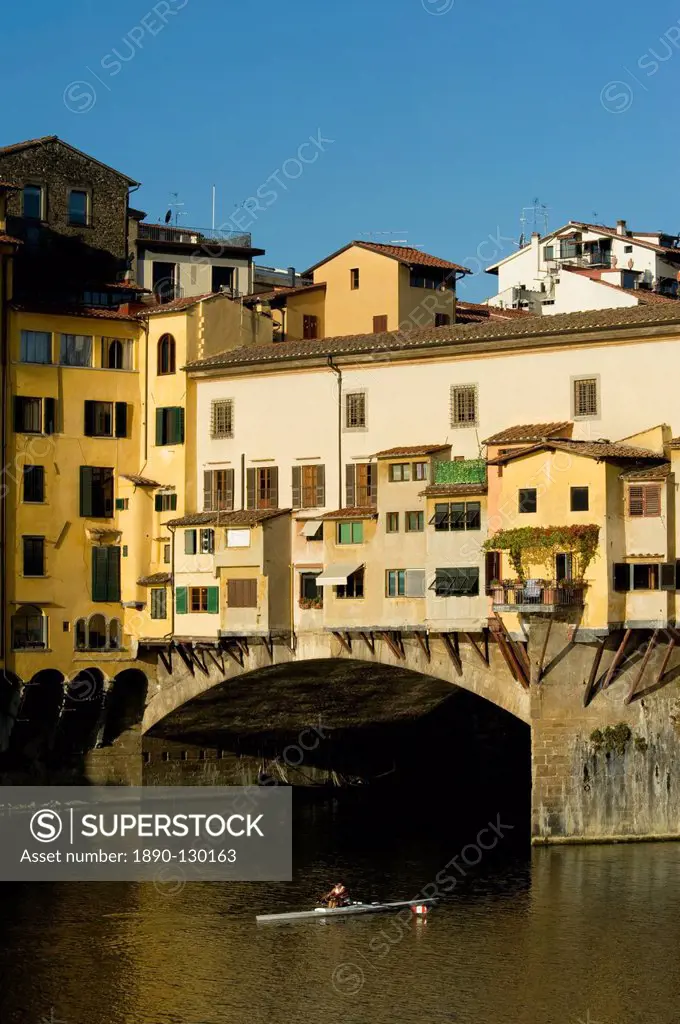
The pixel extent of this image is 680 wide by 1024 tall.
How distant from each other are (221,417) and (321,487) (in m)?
6.84

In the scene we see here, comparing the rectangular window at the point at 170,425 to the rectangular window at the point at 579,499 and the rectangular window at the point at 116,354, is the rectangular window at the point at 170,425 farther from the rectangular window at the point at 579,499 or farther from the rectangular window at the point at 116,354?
the rectangular window at the point at 579,499

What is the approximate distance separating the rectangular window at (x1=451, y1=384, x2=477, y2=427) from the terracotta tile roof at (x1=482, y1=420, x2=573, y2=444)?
2.17m

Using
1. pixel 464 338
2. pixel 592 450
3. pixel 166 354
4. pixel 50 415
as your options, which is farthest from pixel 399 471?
pixel 50 415

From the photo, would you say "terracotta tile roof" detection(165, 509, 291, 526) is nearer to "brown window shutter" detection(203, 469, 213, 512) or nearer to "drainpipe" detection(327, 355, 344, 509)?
"brown window shutter" detection(203, 469, 213, 512)

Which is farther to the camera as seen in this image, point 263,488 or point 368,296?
point 368,296

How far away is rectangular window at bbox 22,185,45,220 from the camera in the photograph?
9931cm

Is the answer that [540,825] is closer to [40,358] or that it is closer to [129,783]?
[129,783]

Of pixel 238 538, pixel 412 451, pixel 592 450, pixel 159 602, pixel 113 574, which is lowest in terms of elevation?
pixel 159 602

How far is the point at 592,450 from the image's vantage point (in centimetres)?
7438

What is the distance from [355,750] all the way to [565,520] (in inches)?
1192

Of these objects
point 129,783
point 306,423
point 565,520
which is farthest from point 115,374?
point 565,520

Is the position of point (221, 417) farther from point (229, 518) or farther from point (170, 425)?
point (229, 518)

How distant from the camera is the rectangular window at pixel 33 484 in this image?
3521 inches

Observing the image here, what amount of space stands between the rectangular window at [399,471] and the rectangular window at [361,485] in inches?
64.2
